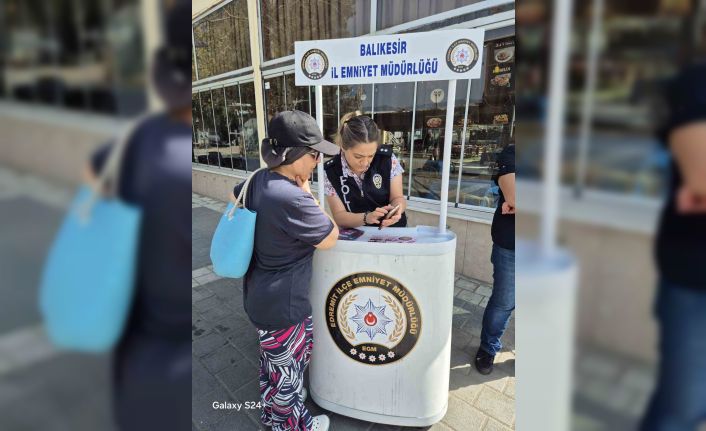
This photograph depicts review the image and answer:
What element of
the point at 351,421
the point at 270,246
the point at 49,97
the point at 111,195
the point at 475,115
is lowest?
the point at 351,421

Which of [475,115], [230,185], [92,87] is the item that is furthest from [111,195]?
[475,115]

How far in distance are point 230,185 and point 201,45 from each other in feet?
3.56

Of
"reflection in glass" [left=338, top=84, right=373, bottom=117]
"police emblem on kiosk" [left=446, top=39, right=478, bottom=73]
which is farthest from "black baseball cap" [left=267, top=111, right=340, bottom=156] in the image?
"reflection in glass" [left=338, top=84, right=373, bottom=117]

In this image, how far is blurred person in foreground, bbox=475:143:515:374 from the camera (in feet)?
5.52

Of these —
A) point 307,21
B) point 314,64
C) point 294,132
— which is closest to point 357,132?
point 314,64

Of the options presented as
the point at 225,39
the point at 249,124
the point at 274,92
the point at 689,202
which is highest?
the point at 225,39

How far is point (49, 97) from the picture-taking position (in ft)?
1.76

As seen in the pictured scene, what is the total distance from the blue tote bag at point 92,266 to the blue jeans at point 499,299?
1826 millimetres

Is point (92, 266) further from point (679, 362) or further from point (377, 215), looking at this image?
point (377, 215)

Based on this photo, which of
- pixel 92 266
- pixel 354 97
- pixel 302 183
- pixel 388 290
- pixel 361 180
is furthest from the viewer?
pixel 354 97

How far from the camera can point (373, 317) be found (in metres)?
1.70

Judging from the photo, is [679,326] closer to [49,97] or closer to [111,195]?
[111,195]

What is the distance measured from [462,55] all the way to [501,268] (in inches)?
47.0

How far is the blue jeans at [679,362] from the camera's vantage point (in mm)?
490
